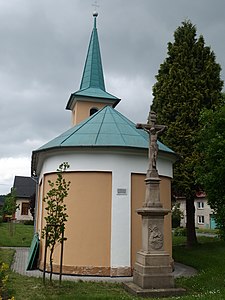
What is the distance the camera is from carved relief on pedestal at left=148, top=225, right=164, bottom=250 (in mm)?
9695

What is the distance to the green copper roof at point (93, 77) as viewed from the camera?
2178cm

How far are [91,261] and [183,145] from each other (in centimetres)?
1015

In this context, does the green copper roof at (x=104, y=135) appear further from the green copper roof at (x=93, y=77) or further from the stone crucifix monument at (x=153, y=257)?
the green copper roof at (x=93, y=77)

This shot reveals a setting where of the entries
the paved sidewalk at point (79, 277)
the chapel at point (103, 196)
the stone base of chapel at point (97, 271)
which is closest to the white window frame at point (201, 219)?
the paved sidewalk at point (79, 277)

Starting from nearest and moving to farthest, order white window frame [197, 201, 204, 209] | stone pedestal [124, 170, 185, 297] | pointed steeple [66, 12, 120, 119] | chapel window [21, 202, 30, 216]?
stone pedestal [124, 170, 185, 297] < pointed steeple [66, 12, 120, 119] < white window frame [197, 201, 204, 209] < chapel window [21, 202, 30, 216]

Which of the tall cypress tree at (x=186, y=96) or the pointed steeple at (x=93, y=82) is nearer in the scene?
the tall cypress tree at (x=186, y=96)

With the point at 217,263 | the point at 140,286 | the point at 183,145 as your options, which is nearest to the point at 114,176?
the point at 140,286

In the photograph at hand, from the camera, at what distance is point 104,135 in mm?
13539

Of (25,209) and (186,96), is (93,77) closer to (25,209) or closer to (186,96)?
(186,96)

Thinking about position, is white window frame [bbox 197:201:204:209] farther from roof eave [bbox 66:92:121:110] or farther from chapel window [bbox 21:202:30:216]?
roof eave [bbox 66:92:121:110]

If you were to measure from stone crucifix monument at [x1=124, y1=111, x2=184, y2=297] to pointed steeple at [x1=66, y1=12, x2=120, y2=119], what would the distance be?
38.3 feet

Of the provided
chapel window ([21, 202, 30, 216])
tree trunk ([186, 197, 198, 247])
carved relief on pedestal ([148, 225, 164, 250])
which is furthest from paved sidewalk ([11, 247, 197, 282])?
chapel window ([21, 202, 30, 216])

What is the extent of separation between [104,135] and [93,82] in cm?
1055

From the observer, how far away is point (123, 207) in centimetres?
1271
